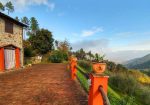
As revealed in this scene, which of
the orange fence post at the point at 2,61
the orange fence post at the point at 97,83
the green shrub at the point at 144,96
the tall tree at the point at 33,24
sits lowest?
the green shrub at the point at 144,96

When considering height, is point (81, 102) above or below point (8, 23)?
below

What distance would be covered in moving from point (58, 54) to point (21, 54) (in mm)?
12781

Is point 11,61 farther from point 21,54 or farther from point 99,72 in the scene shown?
point 99,72

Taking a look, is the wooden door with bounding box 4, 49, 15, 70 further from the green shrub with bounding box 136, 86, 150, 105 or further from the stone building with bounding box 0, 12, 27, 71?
the green shrub with bounding box 136, 86, 150, 105

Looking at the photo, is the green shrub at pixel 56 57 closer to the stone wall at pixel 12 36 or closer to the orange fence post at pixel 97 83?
the stone wall at pixel 12 36

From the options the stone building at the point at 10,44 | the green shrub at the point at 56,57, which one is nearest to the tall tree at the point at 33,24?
the green shrub at the point at 56,57

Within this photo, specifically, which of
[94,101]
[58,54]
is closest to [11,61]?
[58,54]

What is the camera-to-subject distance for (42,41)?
4528 cm

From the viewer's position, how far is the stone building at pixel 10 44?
936 inches

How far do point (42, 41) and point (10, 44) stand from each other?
19.5m

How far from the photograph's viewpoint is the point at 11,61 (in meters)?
26.3

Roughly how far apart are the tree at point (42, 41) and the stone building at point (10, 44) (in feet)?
51.6

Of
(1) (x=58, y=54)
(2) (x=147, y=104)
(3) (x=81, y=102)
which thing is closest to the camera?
(3) (x=81, y=102)

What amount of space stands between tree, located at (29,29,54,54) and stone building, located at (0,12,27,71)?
15733mm
